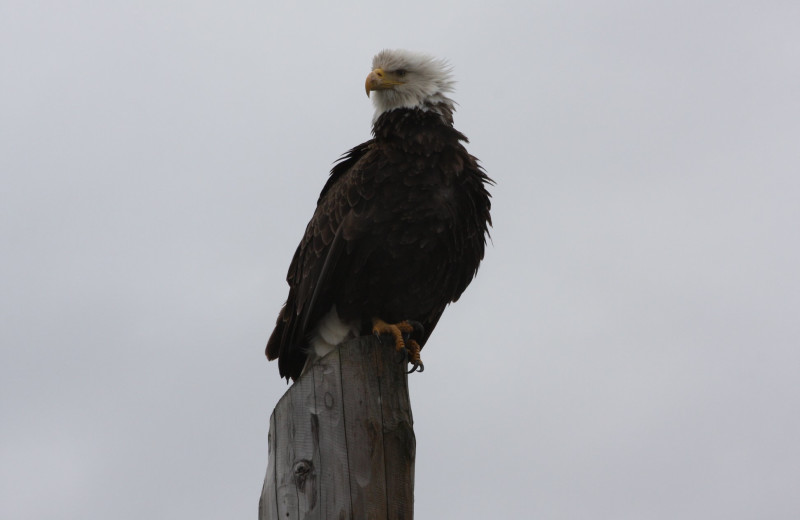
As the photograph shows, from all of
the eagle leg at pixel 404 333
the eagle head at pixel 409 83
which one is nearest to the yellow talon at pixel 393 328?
the eagle leg at pixel 404 333

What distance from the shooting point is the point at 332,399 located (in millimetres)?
3666

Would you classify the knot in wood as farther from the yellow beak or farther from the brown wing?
the yellow beak

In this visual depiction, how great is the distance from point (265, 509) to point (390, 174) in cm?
279

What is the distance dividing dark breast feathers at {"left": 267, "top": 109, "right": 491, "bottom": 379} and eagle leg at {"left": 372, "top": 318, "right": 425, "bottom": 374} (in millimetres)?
107

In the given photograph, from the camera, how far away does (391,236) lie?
227 inches

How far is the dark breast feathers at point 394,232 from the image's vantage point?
5.77 m

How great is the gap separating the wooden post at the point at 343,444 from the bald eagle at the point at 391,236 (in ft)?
5.76

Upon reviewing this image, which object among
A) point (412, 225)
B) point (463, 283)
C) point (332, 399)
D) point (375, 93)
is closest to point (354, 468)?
point (332, 399)

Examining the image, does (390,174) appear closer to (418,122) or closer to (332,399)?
(418,122)

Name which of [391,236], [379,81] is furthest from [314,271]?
[379,81]

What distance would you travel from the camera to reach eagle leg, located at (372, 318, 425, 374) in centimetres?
Result: 562

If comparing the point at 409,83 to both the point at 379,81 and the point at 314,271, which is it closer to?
the point at 379,81

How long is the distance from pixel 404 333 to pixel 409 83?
1.86 meters

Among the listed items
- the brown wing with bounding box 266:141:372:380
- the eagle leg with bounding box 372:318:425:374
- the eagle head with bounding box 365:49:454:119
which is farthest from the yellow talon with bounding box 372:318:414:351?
the eagle head with bounding box 365:49:454:119
